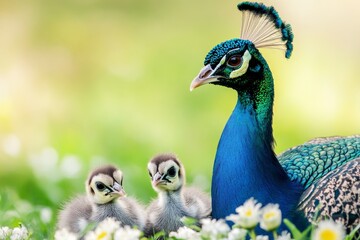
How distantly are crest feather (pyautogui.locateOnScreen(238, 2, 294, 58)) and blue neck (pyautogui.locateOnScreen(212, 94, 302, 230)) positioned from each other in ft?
1.01

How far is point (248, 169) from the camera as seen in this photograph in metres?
4.33

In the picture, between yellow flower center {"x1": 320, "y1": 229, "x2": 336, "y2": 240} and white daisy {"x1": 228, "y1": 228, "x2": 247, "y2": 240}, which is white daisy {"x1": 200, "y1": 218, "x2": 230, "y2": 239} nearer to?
white daisy {"x1": 228, "y1": 228, "x2": 247, "y2": 240}

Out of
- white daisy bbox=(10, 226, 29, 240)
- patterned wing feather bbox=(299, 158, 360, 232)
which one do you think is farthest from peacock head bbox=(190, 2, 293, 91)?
white daisy bbox=(10, 226, 29, 240)

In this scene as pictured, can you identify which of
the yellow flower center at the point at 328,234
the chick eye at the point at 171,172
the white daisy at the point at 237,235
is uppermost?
the chick eye at the point at 171,172

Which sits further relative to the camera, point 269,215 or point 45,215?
point 45,215

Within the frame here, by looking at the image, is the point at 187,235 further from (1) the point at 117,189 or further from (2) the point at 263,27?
(2) the point at 263,27

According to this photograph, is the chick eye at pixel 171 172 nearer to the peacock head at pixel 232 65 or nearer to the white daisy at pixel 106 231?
the peacock head at pixel 232 65

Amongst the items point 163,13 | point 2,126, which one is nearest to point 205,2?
point 163,13

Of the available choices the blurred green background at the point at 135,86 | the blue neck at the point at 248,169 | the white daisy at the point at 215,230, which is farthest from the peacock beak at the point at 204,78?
the blurred green background at the point at 135,86

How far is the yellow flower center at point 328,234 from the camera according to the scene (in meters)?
3.46

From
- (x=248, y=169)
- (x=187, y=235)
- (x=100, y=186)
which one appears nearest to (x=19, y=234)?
(x=100, y=186)

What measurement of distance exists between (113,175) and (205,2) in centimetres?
525

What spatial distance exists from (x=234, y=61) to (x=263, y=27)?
0.33 m

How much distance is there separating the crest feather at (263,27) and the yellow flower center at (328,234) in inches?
48.7
